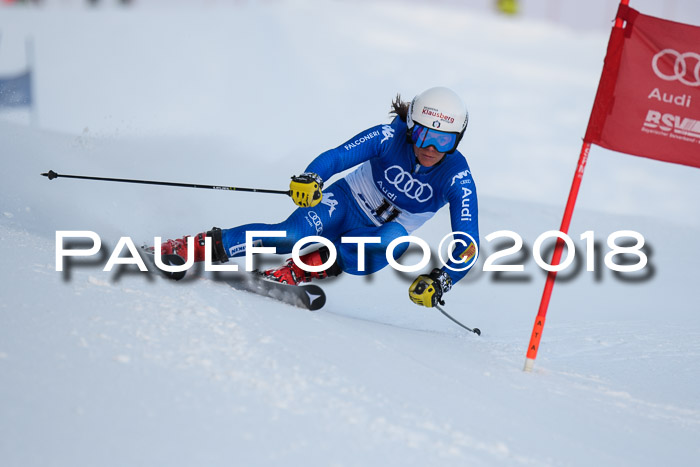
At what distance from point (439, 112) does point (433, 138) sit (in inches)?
5.6

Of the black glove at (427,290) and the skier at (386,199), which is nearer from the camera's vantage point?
the black glove at (427,290)

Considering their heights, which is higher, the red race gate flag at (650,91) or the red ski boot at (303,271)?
the red race gate flag at (650,91)

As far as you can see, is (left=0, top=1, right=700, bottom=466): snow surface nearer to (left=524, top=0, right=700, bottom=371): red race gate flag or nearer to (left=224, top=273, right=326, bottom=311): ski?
(left=224, top=273, right=326, bottom=311): ski

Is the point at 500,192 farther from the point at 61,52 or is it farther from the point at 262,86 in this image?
the point at 61,52

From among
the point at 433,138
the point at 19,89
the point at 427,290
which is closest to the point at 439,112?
the point at 433,138

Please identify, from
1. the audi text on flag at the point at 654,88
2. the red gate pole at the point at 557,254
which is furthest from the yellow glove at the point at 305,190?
the audi text on flag at the point at 654,88

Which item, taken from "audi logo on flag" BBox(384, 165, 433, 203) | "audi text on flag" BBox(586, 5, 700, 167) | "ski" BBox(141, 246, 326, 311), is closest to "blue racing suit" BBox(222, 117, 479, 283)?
"audi logo on flag" BBox(384, 165, 433, 203)

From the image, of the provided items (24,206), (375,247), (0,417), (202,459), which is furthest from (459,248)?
(24,206)

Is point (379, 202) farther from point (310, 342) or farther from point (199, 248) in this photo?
point (310, 342)

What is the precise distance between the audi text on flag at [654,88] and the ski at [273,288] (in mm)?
1706

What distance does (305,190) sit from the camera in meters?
3.87

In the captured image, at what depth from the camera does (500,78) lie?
1917 centimetres

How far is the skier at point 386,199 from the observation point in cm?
395

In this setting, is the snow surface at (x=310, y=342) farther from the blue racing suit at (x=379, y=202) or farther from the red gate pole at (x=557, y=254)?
the blue racing suit at (x=379, y=202)
